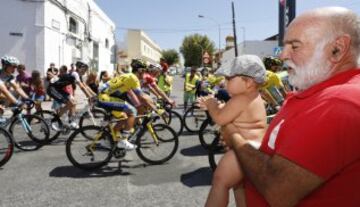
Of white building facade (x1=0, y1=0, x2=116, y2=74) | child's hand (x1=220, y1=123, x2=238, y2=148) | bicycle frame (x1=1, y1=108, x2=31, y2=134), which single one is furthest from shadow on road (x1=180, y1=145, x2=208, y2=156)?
white building facade (x1=0, y1=0, x2=116, y2=74)

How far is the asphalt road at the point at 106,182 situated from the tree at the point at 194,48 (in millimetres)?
93801

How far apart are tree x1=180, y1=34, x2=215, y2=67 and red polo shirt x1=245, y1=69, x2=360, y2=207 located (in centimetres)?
9910

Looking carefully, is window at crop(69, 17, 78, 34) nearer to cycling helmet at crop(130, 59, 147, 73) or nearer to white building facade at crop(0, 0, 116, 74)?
white building facade at crop(0, 0, 116, 74)

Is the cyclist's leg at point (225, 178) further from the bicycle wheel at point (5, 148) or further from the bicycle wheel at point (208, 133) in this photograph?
the bicycle wheel at point (208, 133)

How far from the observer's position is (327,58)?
167 cm

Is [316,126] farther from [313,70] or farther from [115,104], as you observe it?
[115,104]

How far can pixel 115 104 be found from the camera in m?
7.03

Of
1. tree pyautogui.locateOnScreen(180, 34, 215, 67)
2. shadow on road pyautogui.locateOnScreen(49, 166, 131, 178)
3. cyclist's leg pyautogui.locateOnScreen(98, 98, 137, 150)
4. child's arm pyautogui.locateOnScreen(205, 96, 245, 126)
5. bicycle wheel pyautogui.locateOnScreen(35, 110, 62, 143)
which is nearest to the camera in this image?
child's arm pyautogui.locateOnScreen(205, 96, 245, 126)

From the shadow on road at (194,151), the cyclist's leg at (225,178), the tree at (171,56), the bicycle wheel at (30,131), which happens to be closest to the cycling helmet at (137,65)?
the shadow on road at (194,151)

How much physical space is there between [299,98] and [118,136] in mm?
5414

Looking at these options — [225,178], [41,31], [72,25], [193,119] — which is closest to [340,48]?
[225,178]

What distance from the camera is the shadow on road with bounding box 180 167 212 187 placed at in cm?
586

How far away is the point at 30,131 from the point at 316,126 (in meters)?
7.87

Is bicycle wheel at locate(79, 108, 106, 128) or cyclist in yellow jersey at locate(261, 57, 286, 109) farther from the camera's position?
bicycle wheel at locate(79, 108, 106, 128)
